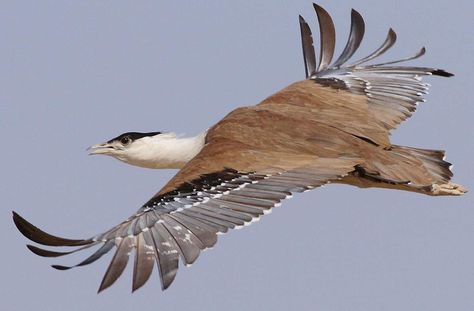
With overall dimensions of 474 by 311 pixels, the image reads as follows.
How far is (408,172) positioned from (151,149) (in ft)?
9.42

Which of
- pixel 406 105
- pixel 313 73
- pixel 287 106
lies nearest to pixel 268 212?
pixel 287 106

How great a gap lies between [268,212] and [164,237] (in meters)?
1.03

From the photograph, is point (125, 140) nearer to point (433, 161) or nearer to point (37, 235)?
point (433, 161)

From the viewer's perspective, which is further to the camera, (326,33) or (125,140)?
(326,33)

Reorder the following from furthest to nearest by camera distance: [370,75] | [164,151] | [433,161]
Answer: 1. [370,75]
2. [164,151]
3. [433,161]

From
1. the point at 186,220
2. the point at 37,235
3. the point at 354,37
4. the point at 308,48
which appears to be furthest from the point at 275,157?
the point at 354,37

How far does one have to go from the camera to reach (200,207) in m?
12.4

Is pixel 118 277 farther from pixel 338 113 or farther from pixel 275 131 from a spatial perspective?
pixel 338 113

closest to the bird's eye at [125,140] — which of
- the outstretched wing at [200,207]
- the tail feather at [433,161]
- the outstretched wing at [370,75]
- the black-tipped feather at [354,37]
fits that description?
the outstretched wing at [200,207]

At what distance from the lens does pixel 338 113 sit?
14984 millimetres

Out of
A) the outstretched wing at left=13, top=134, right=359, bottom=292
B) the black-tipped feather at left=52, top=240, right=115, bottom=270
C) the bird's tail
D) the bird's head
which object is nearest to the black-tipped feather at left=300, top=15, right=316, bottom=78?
the bird's head

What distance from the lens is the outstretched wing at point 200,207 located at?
11.5 meters

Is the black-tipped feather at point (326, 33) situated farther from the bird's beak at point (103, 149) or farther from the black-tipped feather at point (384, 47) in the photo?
the bird's beak at point (103, 149)

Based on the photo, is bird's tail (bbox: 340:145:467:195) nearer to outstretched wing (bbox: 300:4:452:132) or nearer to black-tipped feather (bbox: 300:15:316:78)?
outstretched wing (bbox: 300:4:452:132)
